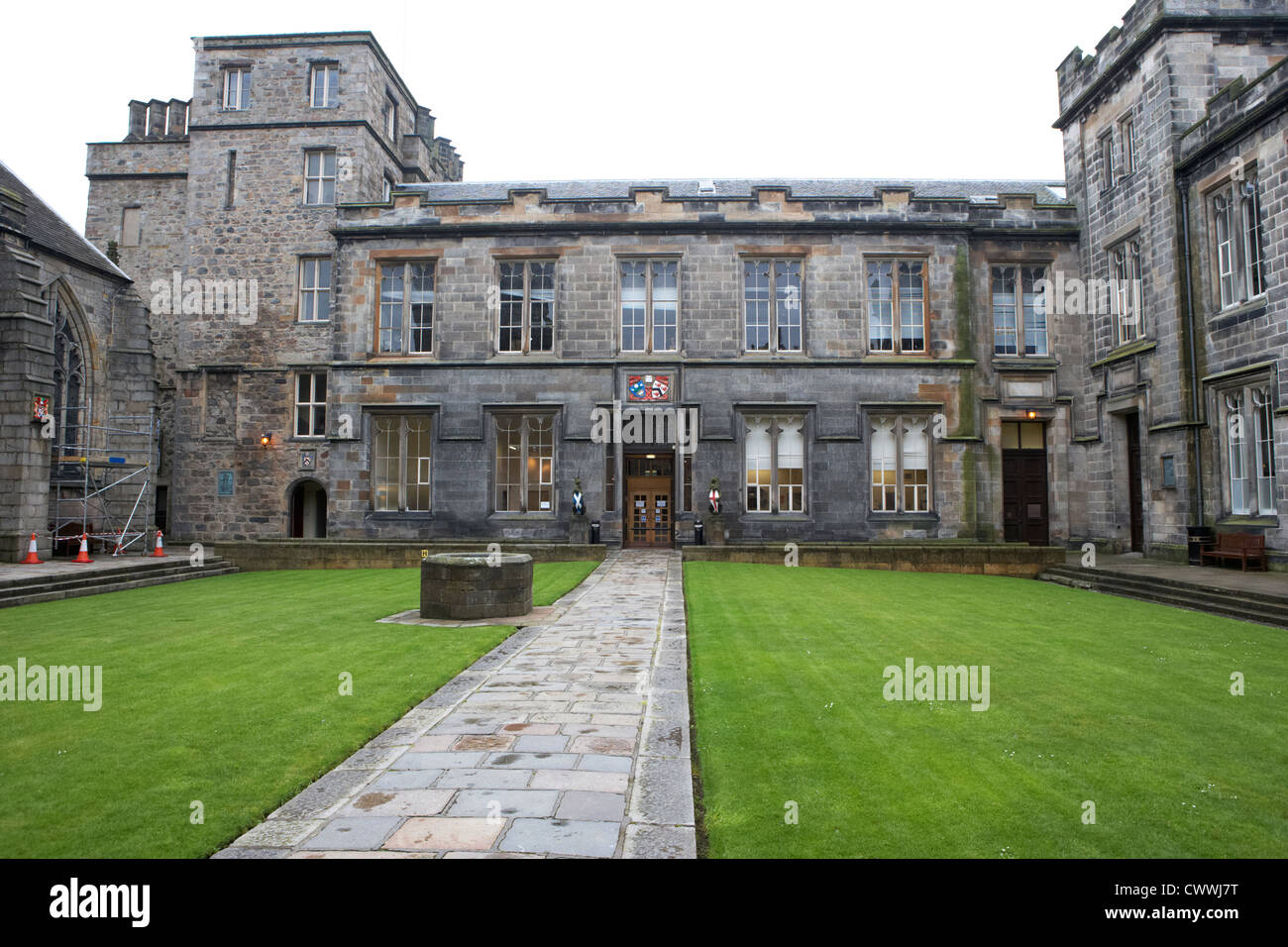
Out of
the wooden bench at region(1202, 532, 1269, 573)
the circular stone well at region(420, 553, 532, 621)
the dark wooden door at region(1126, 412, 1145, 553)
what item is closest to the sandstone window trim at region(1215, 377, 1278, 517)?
the wooden bench at region(1202, 532, 1269, 573)

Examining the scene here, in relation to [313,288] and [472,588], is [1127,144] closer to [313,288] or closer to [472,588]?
[472,588]

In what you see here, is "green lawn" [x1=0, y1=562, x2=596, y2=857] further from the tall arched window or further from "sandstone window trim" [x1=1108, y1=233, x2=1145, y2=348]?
"sandstone window trim" [x1=1108, y1=233, x2=1145, y2=348]

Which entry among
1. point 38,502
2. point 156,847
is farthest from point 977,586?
point 38,502

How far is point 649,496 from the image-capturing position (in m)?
25.0

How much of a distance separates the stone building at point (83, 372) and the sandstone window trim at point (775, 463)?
18288 millimetres

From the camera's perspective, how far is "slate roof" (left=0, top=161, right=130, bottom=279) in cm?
2392

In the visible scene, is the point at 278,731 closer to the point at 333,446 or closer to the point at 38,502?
the point at 38,502

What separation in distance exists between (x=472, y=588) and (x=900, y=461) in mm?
17118

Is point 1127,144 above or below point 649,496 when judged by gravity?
above

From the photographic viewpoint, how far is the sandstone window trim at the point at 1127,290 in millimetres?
22266

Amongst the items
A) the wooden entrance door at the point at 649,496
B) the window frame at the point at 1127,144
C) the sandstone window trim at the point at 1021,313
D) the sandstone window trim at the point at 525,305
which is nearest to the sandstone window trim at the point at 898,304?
the sandstone window trim at the point at 1021,313

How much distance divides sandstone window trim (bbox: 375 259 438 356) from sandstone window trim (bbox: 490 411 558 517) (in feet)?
12.6

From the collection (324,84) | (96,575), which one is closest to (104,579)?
(96,575)
